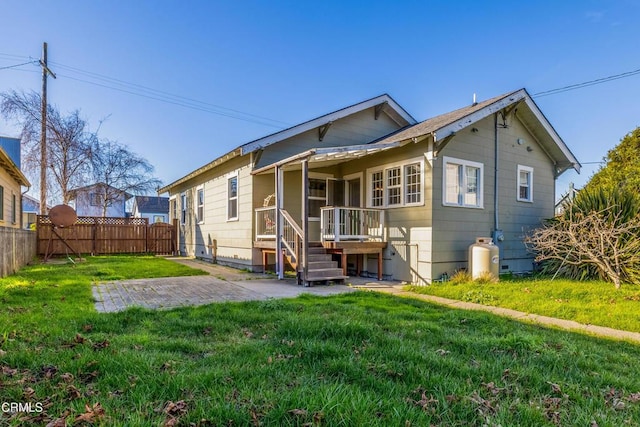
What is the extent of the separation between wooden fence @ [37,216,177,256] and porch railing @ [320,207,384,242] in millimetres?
12254

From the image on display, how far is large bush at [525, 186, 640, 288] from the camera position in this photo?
7.81 m

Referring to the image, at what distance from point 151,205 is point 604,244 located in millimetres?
43091

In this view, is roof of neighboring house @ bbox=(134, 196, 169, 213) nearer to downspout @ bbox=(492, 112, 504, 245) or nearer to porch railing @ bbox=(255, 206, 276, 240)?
porch railing @ bbox=(255, 206, 276, 240)

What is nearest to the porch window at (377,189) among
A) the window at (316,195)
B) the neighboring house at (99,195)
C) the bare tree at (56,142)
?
the window at (316,195)

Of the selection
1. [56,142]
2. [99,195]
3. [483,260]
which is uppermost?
[56,142]

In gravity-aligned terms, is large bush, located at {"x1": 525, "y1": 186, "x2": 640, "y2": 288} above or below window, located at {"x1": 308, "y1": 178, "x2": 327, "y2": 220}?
below

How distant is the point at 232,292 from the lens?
7027 millimetres

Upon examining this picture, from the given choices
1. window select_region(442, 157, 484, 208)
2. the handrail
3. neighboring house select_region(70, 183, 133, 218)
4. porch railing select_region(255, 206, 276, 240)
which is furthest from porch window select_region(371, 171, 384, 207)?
neighboring house select_region(70, 183, 133, 218)

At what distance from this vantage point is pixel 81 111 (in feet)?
76.3

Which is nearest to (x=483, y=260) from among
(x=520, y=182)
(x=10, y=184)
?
(x=520, y=182)

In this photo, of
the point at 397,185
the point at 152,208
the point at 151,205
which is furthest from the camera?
the point at 151,205

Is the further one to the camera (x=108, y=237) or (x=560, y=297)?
(x=108, y=237)

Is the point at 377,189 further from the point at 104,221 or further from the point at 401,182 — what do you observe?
the point at 104,221

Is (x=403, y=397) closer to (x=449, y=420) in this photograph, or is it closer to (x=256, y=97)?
(x=449, y=420)
